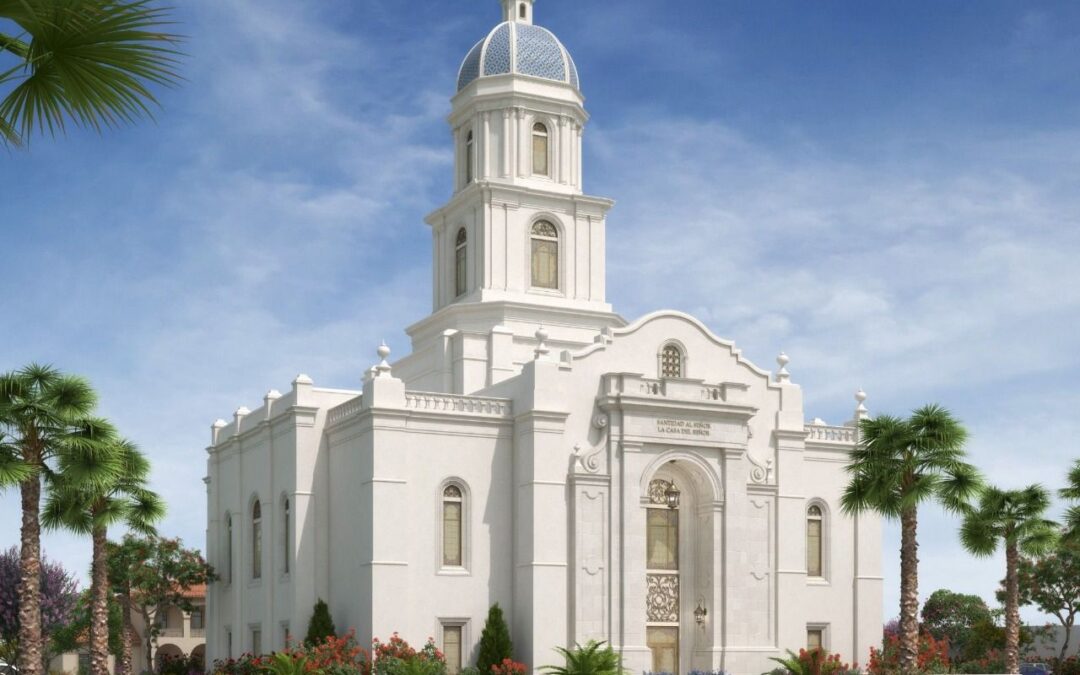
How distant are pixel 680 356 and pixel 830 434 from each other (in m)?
6.03

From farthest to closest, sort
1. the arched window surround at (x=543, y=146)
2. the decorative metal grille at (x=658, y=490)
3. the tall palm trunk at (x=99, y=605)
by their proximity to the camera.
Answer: the arched window surround at (x=543, y=146) → the decorative metal grille at (x=658, y=490) → the tall palm trunk at (x=99, y=605)

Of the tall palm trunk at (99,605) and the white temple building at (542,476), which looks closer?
the white temple building at (542,476)

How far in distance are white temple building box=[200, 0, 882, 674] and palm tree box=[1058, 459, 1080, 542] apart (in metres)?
5.45

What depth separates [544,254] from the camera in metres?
42.9

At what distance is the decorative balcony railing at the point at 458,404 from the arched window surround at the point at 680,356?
4448 mm

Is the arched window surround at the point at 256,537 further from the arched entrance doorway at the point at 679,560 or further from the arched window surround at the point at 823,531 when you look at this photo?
the arched window surround at the point at 823,531

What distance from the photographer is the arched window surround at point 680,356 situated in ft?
127

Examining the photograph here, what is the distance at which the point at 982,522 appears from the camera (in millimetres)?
39781

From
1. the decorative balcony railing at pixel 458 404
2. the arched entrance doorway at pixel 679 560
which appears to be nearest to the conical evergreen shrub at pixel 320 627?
the decorative balcony railing at pixel 458 404

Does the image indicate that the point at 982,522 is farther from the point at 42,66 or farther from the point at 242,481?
the point at 42,66

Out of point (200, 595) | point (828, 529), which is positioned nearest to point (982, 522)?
point (828, 529)

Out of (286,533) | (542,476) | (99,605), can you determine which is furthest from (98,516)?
(542,476)

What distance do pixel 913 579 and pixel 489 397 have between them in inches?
453

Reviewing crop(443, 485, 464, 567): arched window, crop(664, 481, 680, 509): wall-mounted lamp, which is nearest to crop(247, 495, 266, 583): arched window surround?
crop(443, 485, 464, 567): arched window
